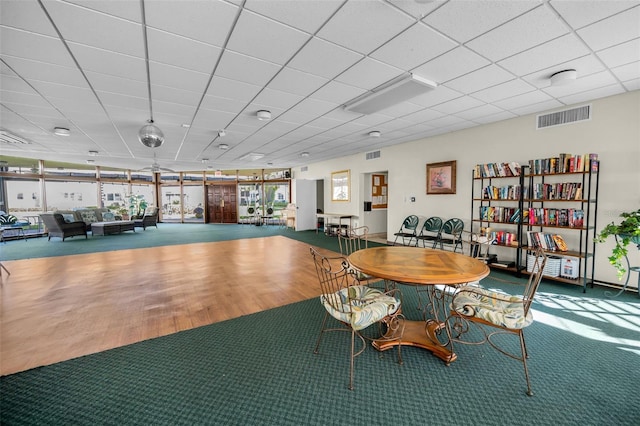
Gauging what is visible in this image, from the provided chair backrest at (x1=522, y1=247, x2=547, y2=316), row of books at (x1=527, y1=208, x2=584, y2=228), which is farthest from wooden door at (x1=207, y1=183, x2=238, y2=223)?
chair backrest at (x1=522, y1=247, x2=547, y2=316)

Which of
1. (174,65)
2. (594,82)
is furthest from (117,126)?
(594,82)

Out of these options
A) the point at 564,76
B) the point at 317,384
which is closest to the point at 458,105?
the point at 564,76

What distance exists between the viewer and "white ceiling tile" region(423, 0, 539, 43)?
6.55 ft

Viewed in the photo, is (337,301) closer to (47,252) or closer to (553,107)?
(553,107)

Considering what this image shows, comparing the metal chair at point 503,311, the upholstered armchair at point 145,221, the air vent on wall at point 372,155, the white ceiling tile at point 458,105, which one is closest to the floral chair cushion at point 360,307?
the metal chair at point 503,311

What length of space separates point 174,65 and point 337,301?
310 centimetres

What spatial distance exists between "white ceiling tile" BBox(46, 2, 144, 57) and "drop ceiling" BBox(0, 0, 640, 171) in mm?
12

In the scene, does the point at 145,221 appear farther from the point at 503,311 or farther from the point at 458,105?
the point at 503,311

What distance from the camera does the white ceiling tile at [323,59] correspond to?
8.35ft

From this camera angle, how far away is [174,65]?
2.87 m

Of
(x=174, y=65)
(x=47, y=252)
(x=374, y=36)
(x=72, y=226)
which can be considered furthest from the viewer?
(x=72, y=226)

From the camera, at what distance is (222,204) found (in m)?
13.9

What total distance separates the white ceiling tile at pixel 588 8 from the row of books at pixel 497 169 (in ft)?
9.23

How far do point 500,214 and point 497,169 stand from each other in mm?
859
